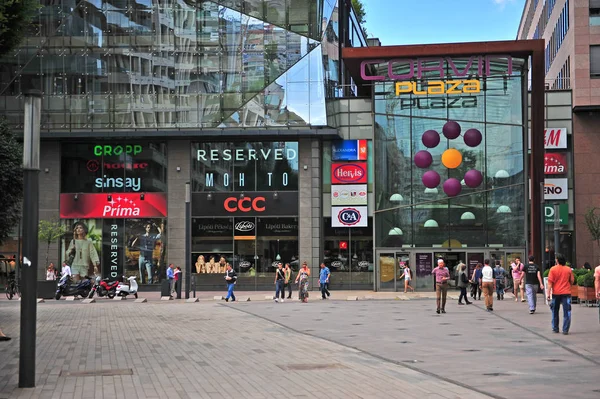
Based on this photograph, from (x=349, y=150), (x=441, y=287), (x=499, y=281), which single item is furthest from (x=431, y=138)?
(x=441, y=287)

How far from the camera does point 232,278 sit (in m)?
35.3

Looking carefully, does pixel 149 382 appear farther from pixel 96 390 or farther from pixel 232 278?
pixel 232 278

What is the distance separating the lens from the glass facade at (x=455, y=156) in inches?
1673

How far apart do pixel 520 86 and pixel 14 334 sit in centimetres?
3032

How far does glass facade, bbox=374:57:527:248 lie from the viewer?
4250 centimetres

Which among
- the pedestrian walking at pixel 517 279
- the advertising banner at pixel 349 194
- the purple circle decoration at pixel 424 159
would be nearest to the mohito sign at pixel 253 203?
the advertising banner at pixel 349 194

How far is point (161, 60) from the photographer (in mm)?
45438

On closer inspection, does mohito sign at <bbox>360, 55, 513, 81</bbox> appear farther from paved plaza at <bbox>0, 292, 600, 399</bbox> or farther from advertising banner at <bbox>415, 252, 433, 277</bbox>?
paved plaza at <bbox>0, 292, 600, 399</bbox>

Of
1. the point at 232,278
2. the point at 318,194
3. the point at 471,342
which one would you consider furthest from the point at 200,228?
the point at 471,342

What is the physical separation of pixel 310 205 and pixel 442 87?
9.21m

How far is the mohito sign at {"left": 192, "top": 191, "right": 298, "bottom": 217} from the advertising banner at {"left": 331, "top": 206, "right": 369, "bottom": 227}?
2.10 meters

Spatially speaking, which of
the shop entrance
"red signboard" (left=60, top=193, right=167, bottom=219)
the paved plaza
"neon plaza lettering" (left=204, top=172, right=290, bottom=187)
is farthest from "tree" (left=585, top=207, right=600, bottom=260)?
"red signboard" (left=60, top=193, right=167, bottom=219)

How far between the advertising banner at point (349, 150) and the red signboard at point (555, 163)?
9868 mm

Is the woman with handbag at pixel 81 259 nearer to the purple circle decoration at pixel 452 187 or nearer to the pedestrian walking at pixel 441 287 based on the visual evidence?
the purple circle decoration at pixel 452 187
